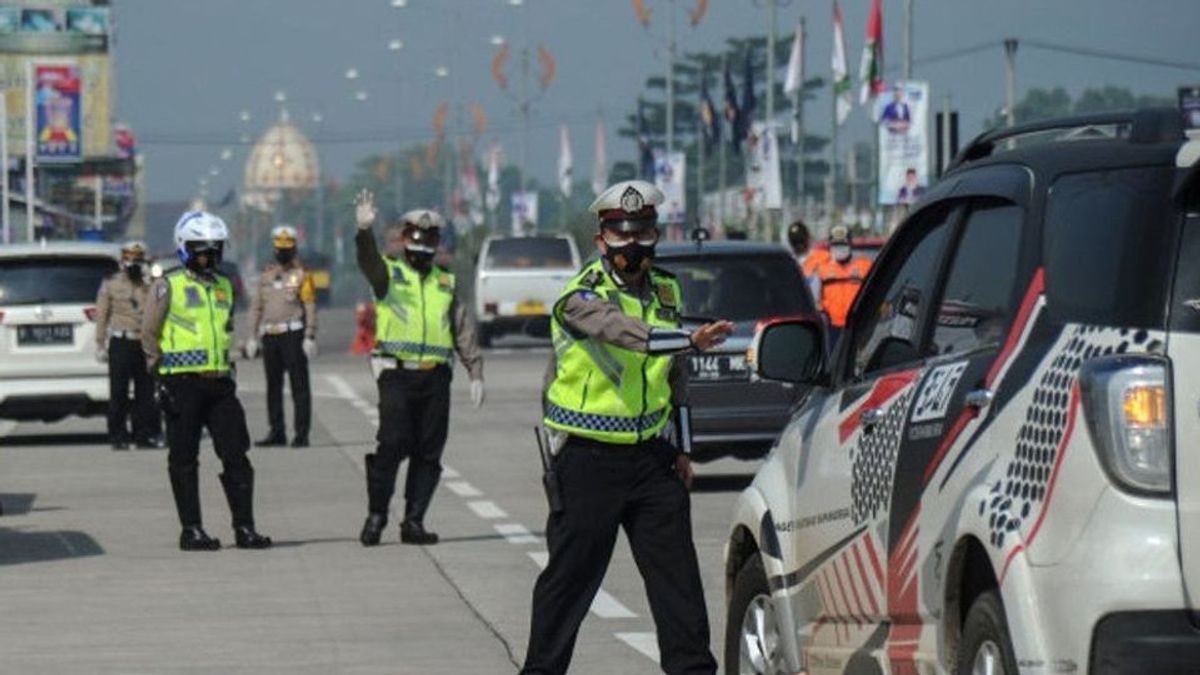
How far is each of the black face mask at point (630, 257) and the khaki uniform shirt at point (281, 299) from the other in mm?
19262

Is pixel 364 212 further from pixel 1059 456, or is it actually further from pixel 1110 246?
pixel 1059 456

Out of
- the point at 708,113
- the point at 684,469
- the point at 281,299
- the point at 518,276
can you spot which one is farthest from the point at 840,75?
A: the point at 684,469

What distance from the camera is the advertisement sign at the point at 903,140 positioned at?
159 ft

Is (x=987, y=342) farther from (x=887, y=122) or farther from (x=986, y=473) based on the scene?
(x=887, y=122)

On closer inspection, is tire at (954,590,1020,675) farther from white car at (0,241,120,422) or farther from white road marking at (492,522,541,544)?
white car at (0,241,120,422)

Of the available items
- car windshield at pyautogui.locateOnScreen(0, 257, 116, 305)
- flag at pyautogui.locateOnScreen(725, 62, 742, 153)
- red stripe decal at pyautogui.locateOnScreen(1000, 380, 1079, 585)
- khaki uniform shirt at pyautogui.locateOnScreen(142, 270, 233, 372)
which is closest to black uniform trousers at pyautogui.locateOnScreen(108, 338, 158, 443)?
car windshield at pyautogui.locateOnScreen(0, 257, 116, 305)

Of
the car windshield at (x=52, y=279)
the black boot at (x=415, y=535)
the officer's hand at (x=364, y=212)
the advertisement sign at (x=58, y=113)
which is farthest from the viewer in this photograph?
the advertisement sign at (x=58, y=113)

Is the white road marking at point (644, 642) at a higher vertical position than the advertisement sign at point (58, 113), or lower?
lower

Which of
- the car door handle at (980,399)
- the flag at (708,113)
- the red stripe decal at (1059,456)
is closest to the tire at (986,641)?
the red stripe decal at (1059,456)

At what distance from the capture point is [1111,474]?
6.83 m

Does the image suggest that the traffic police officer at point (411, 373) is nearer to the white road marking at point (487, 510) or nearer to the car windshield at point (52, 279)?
the white road marking at point (487, 510)

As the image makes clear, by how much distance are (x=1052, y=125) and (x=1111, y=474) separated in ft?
5.02

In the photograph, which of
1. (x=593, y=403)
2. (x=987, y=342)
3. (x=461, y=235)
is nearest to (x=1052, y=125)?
(x=987, y=342)

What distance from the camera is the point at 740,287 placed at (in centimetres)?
2280
